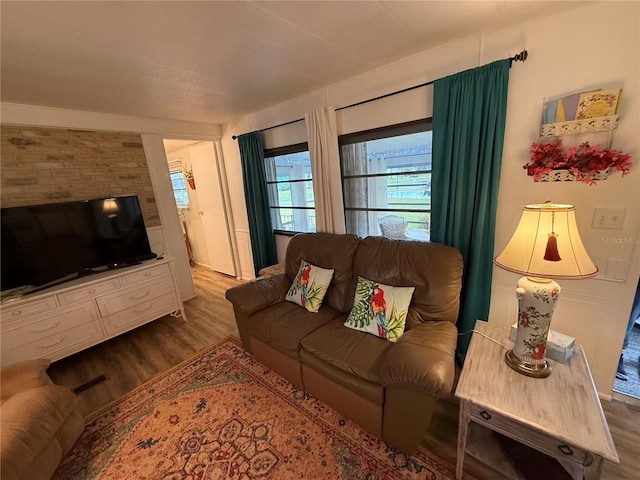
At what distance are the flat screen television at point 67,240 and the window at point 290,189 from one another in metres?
1.55

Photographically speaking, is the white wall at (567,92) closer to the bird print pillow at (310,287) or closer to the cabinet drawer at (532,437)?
the cabinet drawer at (532,437)

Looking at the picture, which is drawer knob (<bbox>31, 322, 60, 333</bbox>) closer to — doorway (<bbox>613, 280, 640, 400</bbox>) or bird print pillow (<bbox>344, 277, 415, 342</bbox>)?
bird print pillow (<bbox>344, 277, 415, 342</bbox>)

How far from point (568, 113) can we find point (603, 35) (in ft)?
1.24

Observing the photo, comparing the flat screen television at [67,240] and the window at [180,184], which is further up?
the window at [180,184]

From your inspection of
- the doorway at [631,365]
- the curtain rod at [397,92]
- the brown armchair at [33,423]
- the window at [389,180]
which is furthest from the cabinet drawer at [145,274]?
the doorway at [631,365]

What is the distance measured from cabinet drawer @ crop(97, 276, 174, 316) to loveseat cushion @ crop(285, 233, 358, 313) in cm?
144

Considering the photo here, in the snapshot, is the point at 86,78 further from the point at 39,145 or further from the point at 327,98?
the point at 327,98

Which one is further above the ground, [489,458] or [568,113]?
[568,113]

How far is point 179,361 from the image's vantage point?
2270 mm

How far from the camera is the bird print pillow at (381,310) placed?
64.2 inches

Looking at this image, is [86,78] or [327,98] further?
[327,98]

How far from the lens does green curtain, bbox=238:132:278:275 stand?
318 cm

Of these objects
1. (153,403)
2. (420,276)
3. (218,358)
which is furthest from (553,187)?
(153,403)

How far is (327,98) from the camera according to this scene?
8.05 feet
